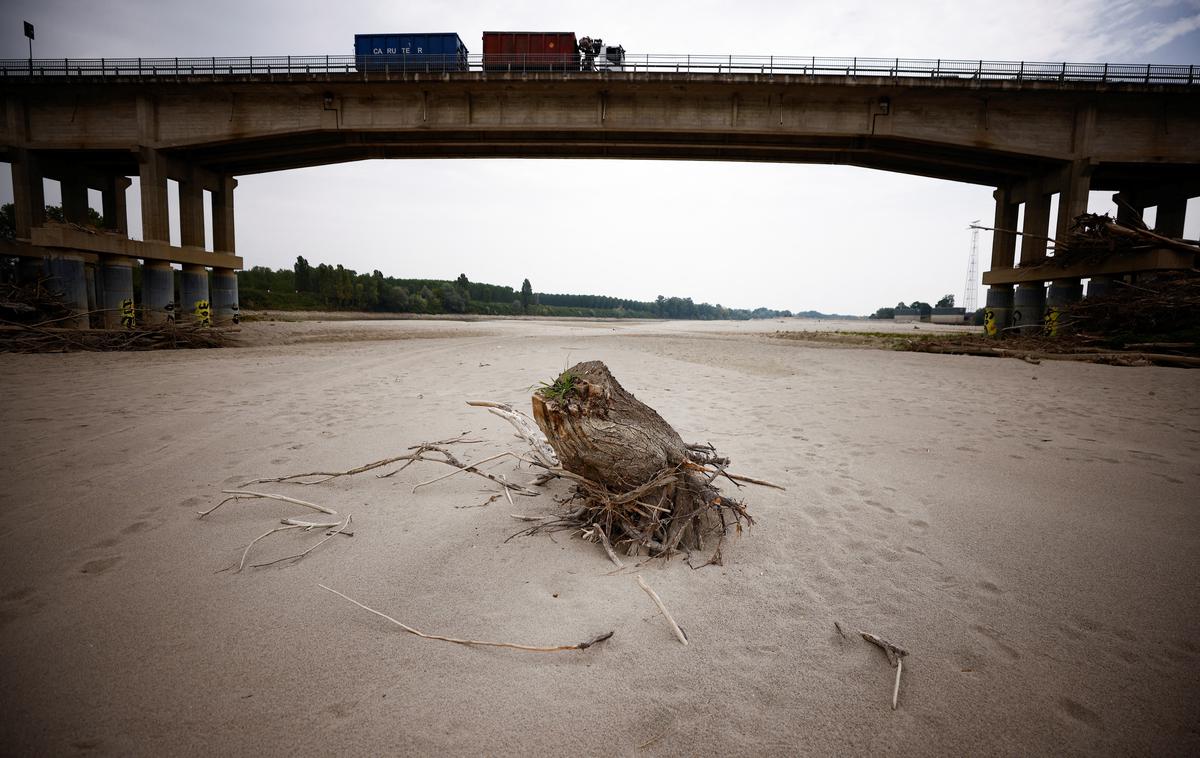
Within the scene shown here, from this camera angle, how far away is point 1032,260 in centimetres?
2009

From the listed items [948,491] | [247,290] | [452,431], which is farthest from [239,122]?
[247,290]

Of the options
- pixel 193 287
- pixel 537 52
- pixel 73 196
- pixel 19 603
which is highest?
pixel 537 52

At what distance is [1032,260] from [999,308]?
3.18m

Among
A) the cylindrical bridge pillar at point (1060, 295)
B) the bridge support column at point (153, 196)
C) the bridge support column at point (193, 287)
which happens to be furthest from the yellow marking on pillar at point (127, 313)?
the cylindrical bridge pillar at point (1060, 295)

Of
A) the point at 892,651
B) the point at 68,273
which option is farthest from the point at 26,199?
the point at 892,651

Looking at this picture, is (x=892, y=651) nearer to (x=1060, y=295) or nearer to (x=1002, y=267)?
(x=1060, y=295)

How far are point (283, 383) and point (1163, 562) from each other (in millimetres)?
10698

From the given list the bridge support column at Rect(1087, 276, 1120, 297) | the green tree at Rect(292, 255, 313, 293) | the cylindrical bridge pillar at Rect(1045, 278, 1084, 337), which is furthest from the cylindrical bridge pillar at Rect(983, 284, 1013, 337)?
the green tree at Rect(292, 255, 313, 293)

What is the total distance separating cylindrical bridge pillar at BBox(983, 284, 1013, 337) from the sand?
2152cm

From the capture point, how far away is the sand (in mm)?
Answer: 1715

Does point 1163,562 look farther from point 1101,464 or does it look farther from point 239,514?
point 239,514

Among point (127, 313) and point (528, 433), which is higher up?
point (127, 313)

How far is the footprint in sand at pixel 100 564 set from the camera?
264 centimetres

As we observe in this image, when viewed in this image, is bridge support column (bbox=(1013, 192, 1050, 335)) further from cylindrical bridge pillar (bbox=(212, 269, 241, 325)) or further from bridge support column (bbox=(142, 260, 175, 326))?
cylindrical bridge pillar (bbox=(212, 269, 241, 325))
